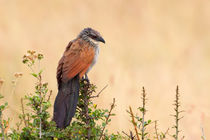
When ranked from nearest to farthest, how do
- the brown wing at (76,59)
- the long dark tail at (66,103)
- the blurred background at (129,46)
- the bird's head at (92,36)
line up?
1. the long dark tail at (66,103)
2. the brown wing at (76,59)
3. the bird's head at (92,36)
4. the blurred background at (129,46)

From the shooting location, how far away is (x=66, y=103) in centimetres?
258

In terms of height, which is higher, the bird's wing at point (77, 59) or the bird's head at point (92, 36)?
the bird's head at point (92, 36)

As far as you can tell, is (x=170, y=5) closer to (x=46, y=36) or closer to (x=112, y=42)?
(x=112, y=42)

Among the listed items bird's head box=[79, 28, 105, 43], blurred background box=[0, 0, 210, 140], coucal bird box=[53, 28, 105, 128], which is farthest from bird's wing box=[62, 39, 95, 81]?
blurred background box=[0, 0, 210, 140]

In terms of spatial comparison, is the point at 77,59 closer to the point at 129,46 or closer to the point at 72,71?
the point at 72,71

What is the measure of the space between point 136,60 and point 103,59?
0.72m

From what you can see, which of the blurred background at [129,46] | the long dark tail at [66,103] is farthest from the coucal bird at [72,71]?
the blurred background at [129,46]

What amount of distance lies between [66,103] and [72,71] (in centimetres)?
52

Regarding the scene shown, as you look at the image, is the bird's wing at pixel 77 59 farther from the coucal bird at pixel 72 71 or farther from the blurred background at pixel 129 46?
the blurred background at pixel 129 46

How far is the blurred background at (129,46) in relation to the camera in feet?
16.9

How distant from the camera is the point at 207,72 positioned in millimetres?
6441

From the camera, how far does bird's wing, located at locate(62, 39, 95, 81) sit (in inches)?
119

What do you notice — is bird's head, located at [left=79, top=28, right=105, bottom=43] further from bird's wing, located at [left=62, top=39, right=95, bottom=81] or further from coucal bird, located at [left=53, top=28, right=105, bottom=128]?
bird's wing, located at [left=62, top=39, right=95, bottom=81]

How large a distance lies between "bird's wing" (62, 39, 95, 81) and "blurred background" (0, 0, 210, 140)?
1.34 metres
